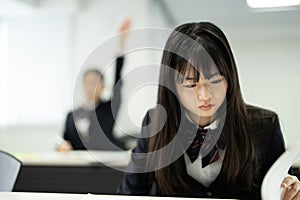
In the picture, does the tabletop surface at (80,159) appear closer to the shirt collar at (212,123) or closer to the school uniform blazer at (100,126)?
the school uniform blazer at (100,126)

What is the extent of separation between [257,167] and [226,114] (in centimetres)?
16

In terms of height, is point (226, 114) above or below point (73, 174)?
above

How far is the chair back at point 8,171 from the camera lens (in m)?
1.14

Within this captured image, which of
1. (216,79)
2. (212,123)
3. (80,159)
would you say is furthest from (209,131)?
(80,159)

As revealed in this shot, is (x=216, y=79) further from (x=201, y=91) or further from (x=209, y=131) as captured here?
(x=209, y=131)

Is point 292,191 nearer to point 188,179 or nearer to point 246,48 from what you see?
point 188,179

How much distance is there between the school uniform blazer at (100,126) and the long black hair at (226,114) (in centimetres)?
64

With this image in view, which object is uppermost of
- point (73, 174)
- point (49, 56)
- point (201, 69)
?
point (201, 69)

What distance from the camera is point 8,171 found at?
1.16 metres

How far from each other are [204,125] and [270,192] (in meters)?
0.50

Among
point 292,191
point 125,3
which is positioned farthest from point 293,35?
point 125,3

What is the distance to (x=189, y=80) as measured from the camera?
1185 millimetres

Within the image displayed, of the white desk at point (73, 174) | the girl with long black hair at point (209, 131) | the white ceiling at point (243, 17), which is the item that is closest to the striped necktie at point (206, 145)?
the girl with long black hair at point (209, 131)

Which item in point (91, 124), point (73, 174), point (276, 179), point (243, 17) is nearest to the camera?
point (276, 179)
